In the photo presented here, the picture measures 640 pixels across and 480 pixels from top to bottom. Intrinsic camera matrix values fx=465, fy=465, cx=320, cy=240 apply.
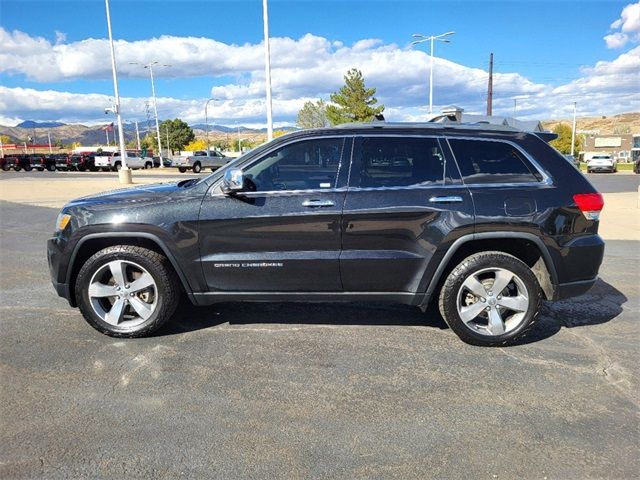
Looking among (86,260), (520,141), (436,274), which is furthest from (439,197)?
(86,260)

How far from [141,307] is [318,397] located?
179 centimetres

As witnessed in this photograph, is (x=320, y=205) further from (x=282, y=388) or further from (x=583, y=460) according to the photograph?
(x=583, y=460)

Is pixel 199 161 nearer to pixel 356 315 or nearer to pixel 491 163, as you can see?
pixel 356 315

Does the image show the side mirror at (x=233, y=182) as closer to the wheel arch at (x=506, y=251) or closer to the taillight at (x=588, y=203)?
the wheel arch at (x=506, y=251)

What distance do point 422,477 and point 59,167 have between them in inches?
1823

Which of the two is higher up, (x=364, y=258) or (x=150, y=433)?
(x=364, y=258)

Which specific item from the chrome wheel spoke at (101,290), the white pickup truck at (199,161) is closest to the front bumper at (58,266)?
the chrome wheel spoke at (101,290)

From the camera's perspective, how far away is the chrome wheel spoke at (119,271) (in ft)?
12.7

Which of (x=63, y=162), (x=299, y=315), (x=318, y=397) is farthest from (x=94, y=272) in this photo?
(x=63, y=162)

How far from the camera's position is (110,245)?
3.97m

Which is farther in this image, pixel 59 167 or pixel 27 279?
pixel 59 167

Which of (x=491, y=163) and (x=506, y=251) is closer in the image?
(x=491, y=163)

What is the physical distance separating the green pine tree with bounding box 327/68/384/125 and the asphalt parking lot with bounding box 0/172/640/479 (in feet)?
116

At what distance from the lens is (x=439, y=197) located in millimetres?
3666
